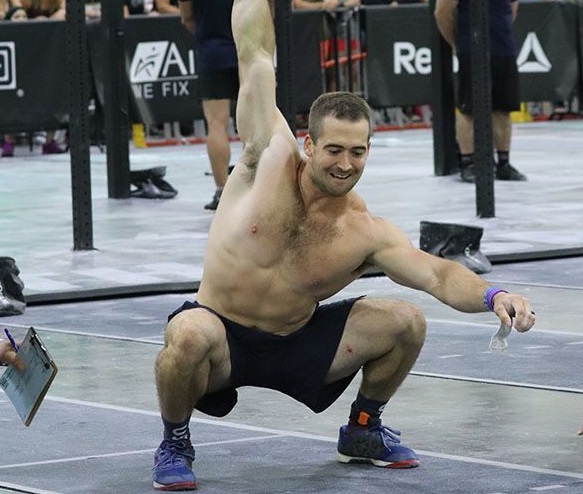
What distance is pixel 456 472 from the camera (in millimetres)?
5461

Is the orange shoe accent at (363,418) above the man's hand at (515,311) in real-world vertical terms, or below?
below

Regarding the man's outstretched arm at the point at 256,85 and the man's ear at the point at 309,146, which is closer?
the man's ear at the point at 309,146

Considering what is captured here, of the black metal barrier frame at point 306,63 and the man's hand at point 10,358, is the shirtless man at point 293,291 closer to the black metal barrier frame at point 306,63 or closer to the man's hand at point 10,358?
the man's hand at point 10,358

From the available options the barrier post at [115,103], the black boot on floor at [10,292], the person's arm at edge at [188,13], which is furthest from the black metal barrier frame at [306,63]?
the black boot on floor at [10,292]

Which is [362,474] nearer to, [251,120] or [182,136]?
[251,120]

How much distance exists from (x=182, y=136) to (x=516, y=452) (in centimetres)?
1455

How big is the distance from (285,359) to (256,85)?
86 cm

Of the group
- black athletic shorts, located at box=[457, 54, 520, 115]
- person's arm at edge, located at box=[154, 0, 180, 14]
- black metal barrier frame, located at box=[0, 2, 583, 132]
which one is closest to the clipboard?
black athletic shorts, located at box=[457, 54, 520, 115]

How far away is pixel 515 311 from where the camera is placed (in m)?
4.98

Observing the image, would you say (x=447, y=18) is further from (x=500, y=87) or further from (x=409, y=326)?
(x=409, y=326)

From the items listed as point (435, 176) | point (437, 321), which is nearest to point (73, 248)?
point (437, 321)

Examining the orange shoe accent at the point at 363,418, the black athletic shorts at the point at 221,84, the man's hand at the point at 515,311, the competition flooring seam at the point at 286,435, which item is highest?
the black athletic shorts at the point at 221,84

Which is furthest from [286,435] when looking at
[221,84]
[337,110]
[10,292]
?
[221,84]

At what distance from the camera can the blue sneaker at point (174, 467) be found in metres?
5.32
